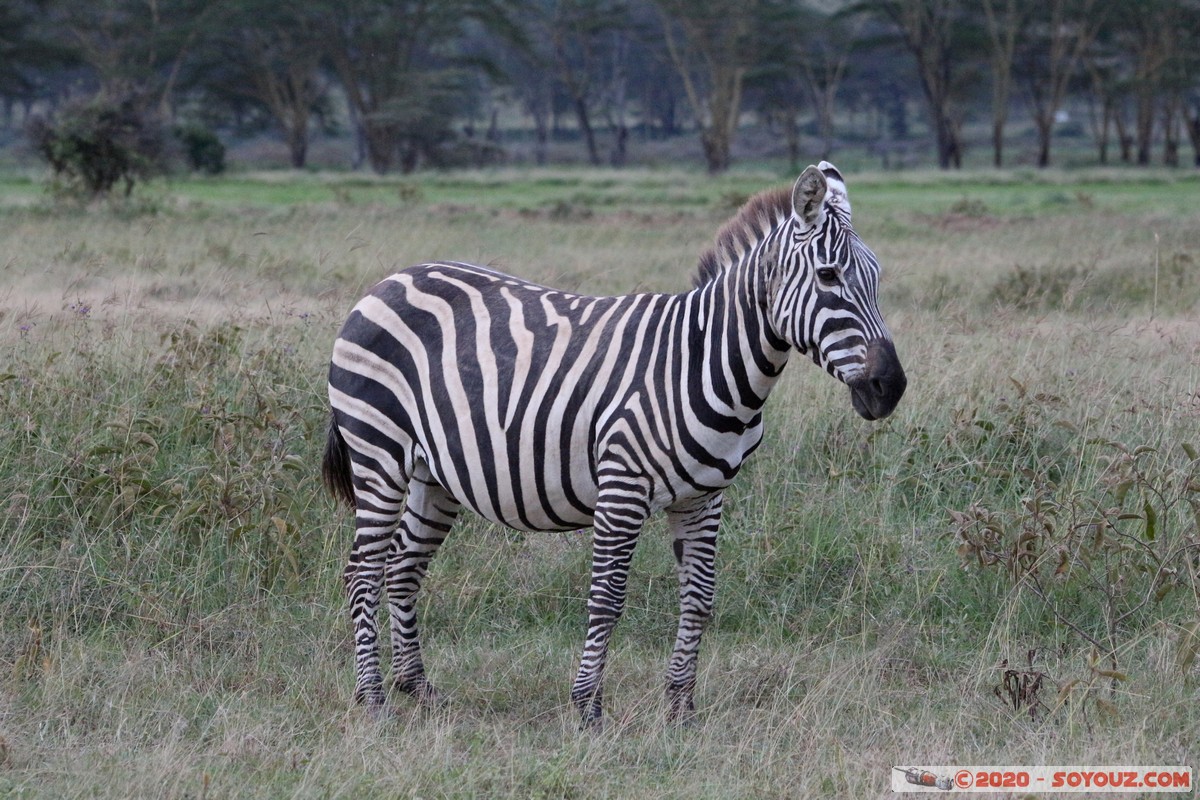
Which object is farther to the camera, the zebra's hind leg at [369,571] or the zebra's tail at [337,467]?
the zebra's tail at [337,467]

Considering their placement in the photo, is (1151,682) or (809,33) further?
(809,33)

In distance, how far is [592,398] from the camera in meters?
4.18

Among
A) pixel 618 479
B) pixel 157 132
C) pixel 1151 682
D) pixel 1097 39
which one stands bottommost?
pixel 1151 682

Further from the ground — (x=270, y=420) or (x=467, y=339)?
(x=467, y=339)

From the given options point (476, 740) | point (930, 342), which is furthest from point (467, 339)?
point (930, 342)

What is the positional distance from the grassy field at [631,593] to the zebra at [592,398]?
16.4 inches

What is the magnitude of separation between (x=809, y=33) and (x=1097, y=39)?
11420mm

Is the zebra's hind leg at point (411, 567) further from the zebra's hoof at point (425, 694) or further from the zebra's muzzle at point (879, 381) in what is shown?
the zebra's muzzle at point (879, 381)

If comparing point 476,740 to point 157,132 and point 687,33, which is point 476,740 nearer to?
point 157,132

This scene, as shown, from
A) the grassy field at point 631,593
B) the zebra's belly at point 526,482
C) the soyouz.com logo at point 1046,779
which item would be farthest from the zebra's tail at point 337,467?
the soyouz.com logo at point 1046,779

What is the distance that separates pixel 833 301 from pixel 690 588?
1.18 metres

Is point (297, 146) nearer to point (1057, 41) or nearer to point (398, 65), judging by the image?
point (398, 65)

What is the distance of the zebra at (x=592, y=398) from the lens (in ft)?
12.7

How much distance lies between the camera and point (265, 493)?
17.8 ft
